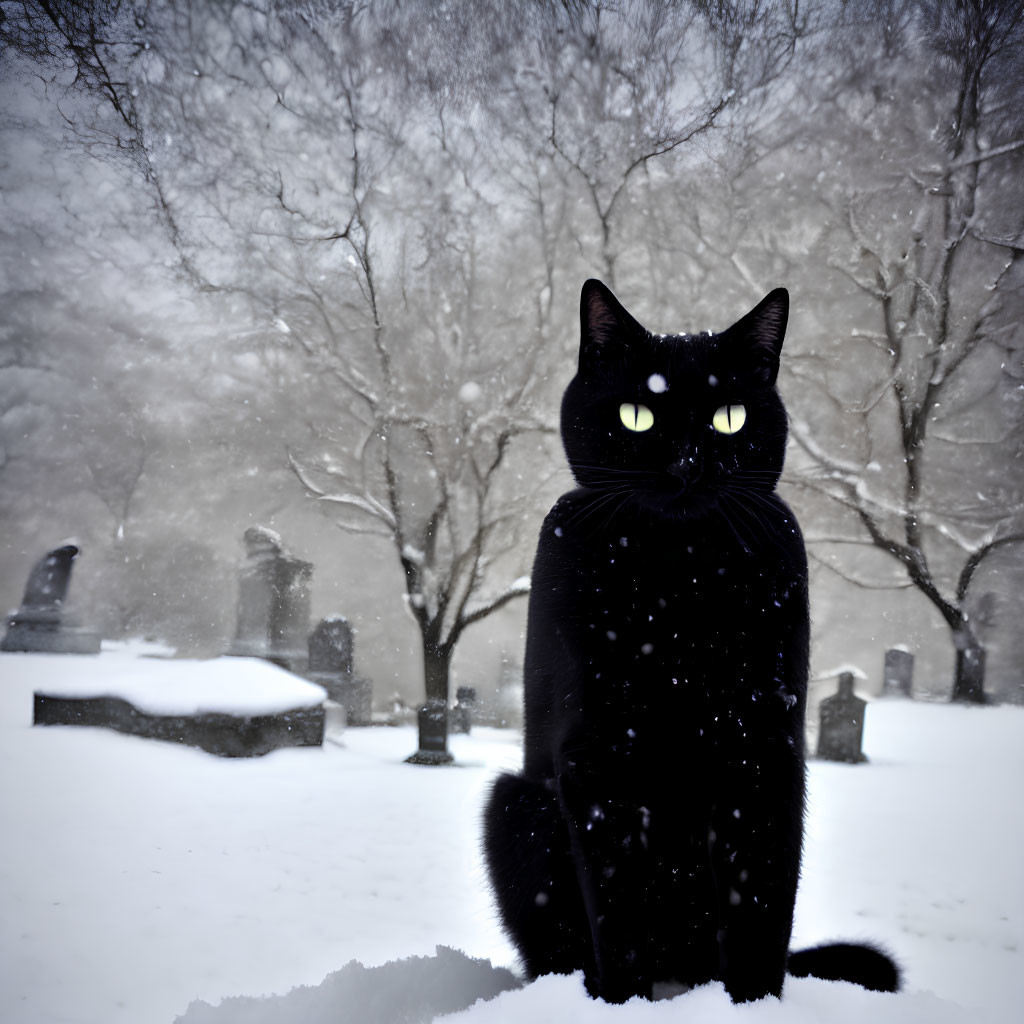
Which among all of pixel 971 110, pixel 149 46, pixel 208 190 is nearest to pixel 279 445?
pixel 208 190

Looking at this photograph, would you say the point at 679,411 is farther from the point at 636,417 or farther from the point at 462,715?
the point at 462,715

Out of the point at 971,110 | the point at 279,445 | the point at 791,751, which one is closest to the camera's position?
the point at 791,751

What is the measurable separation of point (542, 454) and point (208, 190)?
146 inches

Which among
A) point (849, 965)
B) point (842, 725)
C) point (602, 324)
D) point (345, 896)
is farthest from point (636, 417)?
point (842, 725)

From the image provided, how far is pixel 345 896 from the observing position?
7.34ft

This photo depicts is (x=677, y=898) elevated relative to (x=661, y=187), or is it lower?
lower

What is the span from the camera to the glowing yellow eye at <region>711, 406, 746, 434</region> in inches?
41.3

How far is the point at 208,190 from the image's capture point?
504 cm

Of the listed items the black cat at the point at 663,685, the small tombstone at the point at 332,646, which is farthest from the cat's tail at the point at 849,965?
the small tombstone at the point at 332,646

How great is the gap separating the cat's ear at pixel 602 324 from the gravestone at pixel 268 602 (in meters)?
6.94

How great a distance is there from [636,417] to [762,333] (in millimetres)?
264

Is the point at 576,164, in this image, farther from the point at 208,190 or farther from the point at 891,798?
the point at 891,798

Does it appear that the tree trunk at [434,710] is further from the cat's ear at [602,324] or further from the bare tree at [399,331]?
the cat's ear at [602,324]

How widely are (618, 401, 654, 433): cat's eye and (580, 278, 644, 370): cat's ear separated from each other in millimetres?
107
